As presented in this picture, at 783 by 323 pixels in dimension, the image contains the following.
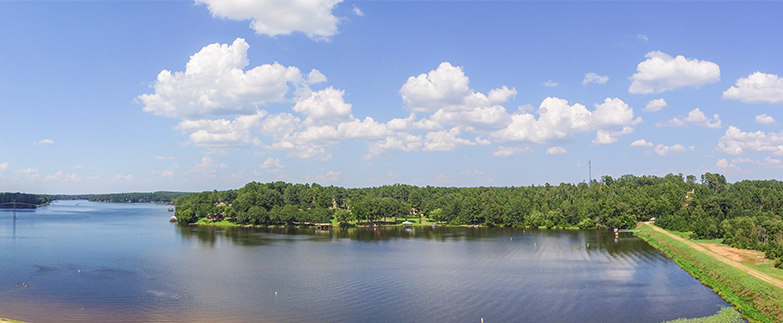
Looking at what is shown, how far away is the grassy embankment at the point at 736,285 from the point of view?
1533 inches

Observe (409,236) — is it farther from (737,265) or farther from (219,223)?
(219,223)

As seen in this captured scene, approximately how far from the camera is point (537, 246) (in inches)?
3278

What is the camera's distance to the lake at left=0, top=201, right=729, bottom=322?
131ft

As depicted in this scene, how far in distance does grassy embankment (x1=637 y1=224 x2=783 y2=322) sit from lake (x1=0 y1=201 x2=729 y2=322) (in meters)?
1.78

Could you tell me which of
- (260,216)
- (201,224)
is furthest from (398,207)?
(201,224)

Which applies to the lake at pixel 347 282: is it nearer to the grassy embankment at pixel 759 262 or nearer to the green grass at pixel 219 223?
the grassy embankment at pixel 759 262

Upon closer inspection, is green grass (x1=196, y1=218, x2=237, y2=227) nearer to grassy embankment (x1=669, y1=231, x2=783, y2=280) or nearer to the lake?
the lake

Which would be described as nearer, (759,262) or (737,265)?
(737,265)

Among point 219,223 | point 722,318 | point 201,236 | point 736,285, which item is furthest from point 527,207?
point 722,318

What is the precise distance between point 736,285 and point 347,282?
123 ft

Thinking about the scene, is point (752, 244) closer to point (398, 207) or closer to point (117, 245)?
point (398, 207)

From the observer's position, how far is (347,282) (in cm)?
5103

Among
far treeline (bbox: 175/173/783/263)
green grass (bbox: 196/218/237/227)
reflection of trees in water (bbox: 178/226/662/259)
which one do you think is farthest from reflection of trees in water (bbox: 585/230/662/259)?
→ green grass (bbox: 196/218/237/227)

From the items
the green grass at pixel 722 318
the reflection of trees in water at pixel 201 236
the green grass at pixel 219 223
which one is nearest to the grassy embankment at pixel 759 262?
the green grass at pixel 722 318
